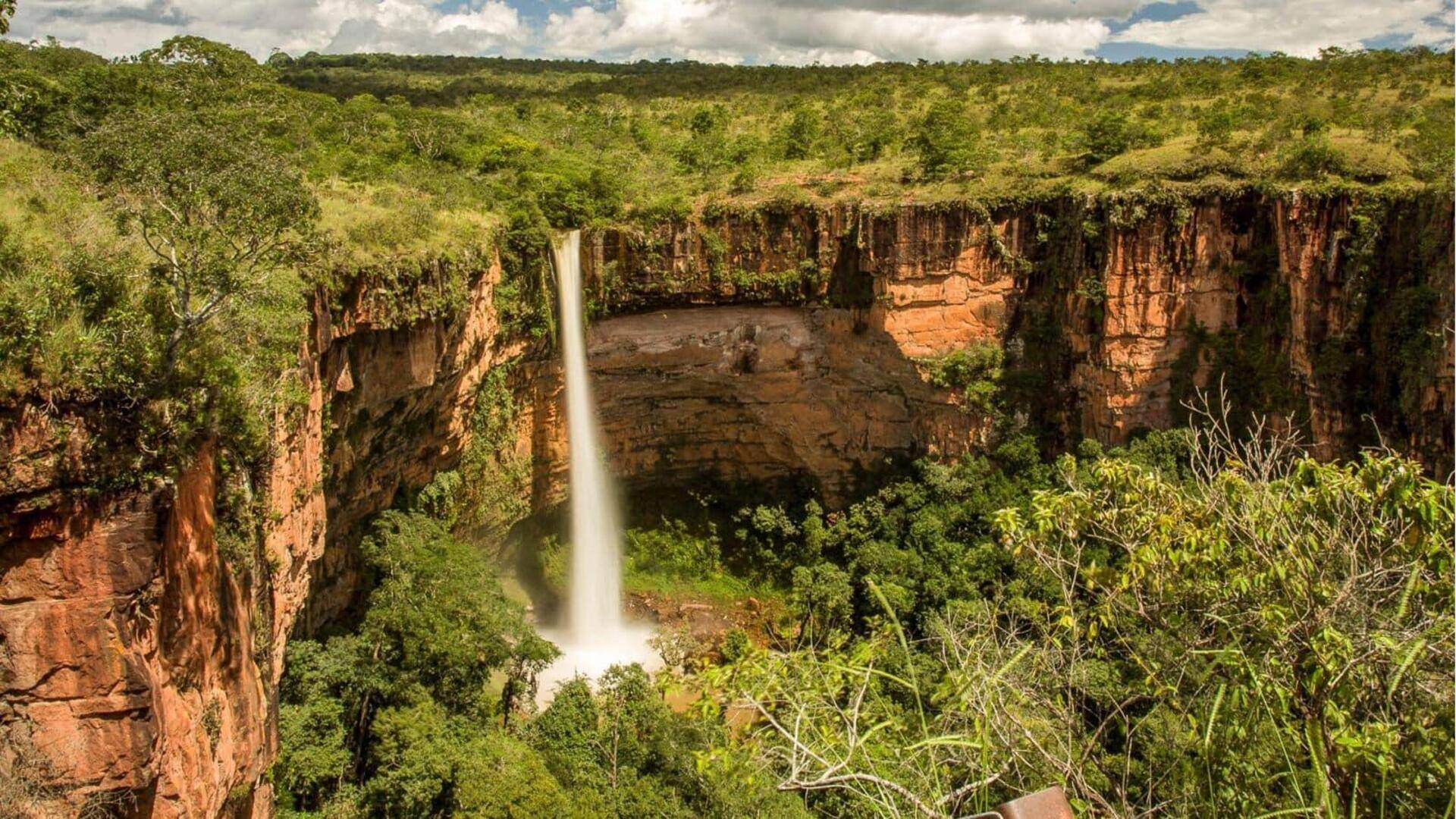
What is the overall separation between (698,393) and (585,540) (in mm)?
4084

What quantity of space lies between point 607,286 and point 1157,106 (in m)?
13.8

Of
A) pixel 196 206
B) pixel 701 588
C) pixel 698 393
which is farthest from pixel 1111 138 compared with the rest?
pixel 196 206

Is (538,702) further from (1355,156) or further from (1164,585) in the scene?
(1355,156)

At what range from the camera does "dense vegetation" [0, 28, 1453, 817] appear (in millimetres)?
5195

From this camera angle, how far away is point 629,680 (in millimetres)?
14023

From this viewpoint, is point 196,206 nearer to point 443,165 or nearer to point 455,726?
point 455,726

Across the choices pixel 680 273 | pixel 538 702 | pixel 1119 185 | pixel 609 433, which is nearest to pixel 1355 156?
pixel 1119 185

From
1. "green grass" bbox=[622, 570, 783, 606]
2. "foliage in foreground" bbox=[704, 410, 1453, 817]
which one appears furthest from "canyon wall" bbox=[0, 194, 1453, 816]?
"foliage in foreground" bbox=[704, 410, 1453, 817]

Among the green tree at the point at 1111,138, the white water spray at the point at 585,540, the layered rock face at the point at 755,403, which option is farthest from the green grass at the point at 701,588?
the green tree at the point at 1111,138

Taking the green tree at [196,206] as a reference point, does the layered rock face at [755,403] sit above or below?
below

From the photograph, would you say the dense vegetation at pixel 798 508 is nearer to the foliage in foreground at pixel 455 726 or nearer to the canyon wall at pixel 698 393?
the foliage in foreground at pixel 455 726

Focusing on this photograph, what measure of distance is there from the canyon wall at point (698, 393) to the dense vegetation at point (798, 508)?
468mm

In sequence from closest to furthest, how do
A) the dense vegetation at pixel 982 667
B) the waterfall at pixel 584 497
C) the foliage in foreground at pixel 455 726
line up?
1. the dense vegetation at pixel 982 667
2. the foliage in foreground at pixel 455 726
3. the waterfall at pixel 584 497

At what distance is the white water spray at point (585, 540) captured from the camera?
19406mm
